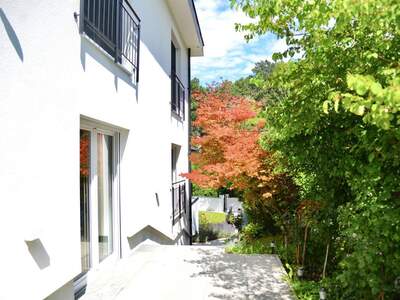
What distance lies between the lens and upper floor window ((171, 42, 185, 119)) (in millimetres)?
14508

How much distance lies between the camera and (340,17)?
3.00 m

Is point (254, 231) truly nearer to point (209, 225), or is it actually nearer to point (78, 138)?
point (78, 138)

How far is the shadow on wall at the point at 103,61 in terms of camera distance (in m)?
5.75

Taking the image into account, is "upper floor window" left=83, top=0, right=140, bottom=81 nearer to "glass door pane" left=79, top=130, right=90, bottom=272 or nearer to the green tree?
"glass door pane" left=79, top=130, right=90, bottom=272

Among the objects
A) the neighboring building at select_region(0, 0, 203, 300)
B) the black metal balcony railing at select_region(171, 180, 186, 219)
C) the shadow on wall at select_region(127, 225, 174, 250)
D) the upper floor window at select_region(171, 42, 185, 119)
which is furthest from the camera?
the upper floor window at select_region(171, 42, 185, 119)

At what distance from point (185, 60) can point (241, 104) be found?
18.4 ft

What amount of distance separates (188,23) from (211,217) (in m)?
17.3

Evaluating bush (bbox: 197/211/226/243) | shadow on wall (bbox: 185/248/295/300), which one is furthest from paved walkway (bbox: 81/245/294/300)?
bush (bbox: 197/211/226/243)

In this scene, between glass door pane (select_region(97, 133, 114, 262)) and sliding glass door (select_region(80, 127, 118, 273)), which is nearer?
sliding glass door (select_region(80, 127, 118, 273))

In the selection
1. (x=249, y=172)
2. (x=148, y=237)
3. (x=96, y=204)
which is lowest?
(x=148, y=237)

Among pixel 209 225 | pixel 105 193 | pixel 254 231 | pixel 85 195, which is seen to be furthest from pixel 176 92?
pixel 209 225

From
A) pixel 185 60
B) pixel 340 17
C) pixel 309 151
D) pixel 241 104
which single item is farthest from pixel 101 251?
pixel 185 60

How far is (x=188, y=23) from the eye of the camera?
15125 mm

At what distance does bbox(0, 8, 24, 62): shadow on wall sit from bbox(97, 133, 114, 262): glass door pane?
3.52m
